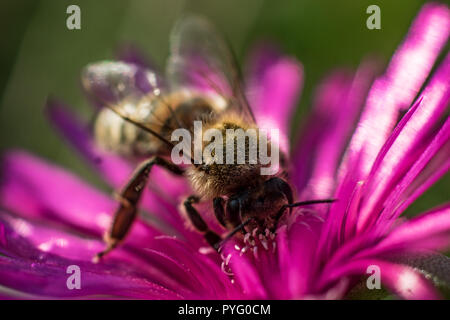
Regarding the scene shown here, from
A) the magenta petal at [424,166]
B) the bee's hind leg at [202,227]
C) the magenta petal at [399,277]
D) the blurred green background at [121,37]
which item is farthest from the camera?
the blurred green background at [121,37]

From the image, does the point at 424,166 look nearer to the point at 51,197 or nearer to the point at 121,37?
the point at 51,197

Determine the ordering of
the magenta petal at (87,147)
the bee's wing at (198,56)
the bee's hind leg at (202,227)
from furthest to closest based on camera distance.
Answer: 1. the magenta petal at (87,147)
2. the bee's wing at (198,56)
3. the bee's hind leg at (202,227)

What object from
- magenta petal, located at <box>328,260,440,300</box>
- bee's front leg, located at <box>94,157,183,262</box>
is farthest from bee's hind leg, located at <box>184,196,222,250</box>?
Answer: magenta petal, located at <box>328,260,440,300</box>

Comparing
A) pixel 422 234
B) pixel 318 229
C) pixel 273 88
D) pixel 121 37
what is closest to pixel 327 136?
pixel 273 88

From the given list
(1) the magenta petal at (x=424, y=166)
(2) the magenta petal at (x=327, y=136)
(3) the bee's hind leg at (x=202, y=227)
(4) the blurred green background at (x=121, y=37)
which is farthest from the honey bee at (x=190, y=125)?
(4) the blurred green background at (x=121, y=37)

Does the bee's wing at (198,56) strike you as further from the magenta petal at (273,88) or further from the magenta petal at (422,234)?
the magenta petal at (422,234)

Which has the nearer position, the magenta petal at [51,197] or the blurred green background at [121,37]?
the magenta petal at [51,197]
